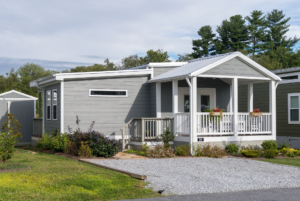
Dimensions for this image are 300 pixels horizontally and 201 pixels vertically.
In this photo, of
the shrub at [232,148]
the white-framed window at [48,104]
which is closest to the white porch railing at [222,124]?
the shrub at [232,148]

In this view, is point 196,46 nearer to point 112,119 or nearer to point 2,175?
point 112,119

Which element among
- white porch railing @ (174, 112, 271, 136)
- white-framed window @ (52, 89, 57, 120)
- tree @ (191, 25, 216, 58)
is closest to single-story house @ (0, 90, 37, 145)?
white-framed window @ (52, 89, 57, 120)

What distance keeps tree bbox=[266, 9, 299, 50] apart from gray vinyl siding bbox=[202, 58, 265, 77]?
27.8m

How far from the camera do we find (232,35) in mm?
39938

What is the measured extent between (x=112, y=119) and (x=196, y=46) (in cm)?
2891

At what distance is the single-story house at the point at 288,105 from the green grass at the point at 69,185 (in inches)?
397

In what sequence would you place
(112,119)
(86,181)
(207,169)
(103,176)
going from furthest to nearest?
(112,119) → (207,169) → (103,176) → (86,181)

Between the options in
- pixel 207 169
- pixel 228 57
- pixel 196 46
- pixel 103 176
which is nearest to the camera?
pixel 103 176

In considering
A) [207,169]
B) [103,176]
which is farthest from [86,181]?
[207,169]

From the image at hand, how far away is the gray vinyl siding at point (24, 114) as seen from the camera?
1827 centimetres

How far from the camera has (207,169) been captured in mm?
9398

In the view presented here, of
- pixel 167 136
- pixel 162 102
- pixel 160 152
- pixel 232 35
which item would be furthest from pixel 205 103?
pixel 232 35

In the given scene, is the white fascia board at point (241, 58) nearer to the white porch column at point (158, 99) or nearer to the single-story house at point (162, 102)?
the single-story house at point (162, 102)

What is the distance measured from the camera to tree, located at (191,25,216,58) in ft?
134
